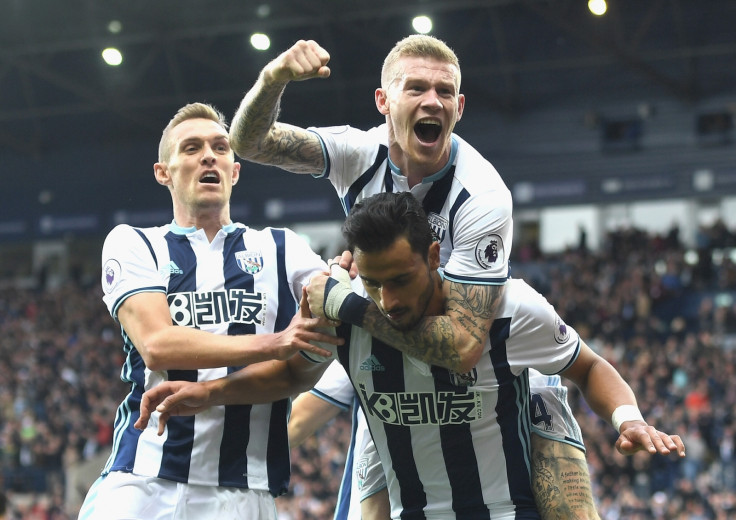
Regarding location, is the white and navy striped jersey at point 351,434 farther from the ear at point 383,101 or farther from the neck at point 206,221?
the ear at point 383,101

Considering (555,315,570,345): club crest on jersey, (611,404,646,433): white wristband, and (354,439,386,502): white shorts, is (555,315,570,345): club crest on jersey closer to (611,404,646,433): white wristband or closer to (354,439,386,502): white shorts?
(611,404,646,433): white wristband

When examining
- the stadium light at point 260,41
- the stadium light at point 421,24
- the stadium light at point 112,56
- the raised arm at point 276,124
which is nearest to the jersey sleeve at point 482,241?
the raised arm at point 276,124

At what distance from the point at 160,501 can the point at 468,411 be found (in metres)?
1.38

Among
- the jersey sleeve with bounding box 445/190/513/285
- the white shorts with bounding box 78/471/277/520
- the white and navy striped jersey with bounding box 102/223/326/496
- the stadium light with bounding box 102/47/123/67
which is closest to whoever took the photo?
the jersey sleeve with bounding box 445/190/513/285

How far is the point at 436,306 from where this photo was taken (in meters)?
4.21

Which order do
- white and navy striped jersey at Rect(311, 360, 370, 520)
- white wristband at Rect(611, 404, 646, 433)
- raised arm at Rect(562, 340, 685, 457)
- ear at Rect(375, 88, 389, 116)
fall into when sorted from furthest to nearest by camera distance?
1. white and navy striped jersey at Rect(311, 360, 370, 520)
2. ear at Rect(375, 88, 389, 116)
3. white wristband at Rect(611, 404, 646, 433)
4. raised arm at Rect(562, 340, 685, 457)

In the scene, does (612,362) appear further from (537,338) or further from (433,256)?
(433,256)

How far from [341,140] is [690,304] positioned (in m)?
18.9

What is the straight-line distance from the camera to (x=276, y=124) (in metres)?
4.75

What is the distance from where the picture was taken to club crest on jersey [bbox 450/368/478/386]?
13.8 feet

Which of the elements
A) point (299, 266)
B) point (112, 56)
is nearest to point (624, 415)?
point (299, 266)

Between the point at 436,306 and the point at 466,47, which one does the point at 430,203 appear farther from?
the point at 466,47

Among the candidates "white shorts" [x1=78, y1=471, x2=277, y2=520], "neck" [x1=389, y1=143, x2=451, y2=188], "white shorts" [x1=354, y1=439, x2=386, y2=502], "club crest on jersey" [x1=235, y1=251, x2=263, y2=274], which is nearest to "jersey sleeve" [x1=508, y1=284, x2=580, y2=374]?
"neck" [x1=389, y1=143, x2=451, y2=188]

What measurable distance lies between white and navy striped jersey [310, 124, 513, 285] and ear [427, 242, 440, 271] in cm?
11
